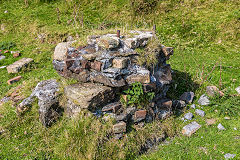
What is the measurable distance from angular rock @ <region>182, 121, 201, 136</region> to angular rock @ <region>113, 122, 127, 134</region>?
1.75 meters

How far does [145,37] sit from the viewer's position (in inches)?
218

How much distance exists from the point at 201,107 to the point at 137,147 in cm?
295

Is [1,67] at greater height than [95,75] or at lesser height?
lesser

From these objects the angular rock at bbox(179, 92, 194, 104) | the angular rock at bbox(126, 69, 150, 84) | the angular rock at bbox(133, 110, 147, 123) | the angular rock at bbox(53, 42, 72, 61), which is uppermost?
the angular rock at bbox(53, 42, 72, 61)

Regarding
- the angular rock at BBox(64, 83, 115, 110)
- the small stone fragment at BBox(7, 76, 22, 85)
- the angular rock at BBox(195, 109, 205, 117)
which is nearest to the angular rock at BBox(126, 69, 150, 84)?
the angular rock at BBox(64, 83, 115, 110)

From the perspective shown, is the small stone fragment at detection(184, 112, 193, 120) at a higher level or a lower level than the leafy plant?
lower

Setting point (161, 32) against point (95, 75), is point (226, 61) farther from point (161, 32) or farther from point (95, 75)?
point (95, 75)

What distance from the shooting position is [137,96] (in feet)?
16.3

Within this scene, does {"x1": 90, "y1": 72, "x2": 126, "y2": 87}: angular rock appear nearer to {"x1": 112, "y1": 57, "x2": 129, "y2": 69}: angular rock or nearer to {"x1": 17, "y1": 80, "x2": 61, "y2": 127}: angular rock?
{"x1": 112, "y1": 57, "x2": 129, "y2": 69}: angular rock

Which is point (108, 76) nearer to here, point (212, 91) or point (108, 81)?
point (108, 81)

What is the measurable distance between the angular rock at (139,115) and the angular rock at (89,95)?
2.46 feet

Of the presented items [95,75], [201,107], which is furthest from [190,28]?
[95,75]

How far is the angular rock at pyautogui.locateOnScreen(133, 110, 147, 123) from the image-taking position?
17.0ft

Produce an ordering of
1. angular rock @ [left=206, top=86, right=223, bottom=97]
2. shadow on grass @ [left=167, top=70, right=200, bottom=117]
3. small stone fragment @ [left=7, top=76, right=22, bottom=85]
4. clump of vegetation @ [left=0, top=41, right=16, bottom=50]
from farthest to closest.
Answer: clump of vegetation @ [left=0, top=41, right=16, bottom=50]
small stone fragment @ [left=7, top=76, right=22, bottom=85]
shadow on grass @ [left=167, top=70, right=200, bottom=117]
angular rock @ [left=206, top=86, right=223, bottom=97]
